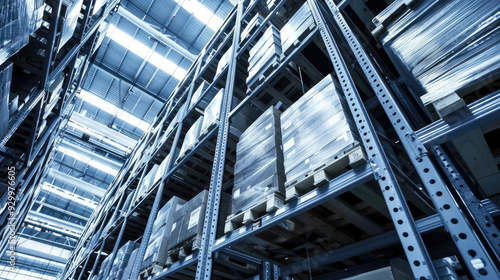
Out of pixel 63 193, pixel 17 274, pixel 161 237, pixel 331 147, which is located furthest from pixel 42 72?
pixel 17 274

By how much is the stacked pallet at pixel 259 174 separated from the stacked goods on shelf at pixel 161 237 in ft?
4.72

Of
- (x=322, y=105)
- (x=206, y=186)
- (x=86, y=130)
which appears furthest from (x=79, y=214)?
(x=322, y=105)

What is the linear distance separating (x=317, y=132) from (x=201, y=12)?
1178 cm

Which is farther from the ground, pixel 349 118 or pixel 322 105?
pixel 322 105

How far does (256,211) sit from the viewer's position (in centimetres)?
206

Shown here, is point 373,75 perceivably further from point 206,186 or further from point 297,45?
point 206,186

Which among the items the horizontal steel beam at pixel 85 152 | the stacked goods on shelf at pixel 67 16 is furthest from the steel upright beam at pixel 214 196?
the horizontal steel beam at pixel 85 152

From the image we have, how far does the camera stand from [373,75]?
168 centimetres

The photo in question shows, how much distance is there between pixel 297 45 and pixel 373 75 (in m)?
1.31

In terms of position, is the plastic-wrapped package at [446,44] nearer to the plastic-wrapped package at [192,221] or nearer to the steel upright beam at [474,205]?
the steel upright beam at [474,205]

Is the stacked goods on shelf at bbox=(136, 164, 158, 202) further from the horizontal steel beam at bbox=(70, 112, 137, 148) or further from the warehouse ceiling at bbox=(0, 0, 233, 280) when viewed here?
the horizontal steel beam at bbox=(70, 112, 137, 148)

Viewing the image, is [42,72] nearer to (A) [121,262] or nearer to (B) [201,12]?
(A) [121,262]

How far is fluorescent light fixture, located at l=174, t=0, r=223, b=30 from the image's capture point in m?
11.6

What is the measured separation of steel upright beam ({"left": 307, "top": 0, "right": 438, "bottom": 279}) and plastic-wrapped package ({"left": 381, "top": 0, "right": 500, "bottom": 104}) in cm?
33
